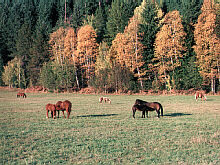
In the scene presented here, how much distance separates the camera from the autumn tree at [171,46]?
51.0 m

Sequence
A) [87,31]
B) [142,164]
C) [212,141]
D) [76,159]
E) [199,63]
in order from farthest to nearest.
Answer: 1. [87,31]
2. [199,63]
3. [212,141]
4. [76,159]
5. [142,164]

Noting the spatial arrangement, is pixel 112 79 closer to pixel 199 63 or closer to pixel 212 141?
pixel 199 63

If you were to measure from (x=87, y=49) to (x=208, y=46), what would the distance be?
2934 cm

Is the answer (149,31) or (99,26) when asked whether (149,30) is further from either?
(99,26)

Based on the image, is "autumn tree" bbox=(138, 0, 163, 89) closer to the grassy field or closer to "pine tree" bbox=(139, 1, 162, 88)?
"pine tree" bbox=(139, 1, 162, 88)

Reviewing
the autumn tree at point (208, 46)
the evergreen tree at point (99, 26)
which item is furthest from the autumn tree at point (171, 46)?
the evergreen tree at point (99, 26)

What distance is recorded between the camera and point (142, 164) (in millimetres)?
8023

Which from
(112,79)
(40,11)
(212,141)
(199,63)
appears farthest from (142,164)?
(40,11)

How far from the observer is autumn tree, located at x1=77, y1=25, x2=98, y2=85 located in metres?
63.3

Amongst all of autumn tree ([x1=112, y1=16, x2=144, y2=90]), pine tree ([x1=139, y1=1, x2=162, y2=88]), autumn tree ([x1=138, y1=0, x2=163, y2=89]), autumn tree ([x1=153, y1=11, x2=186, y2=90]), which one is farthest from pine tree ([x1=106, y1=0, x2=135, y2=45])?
autumn tree ([x1=153, y1=11, x2=186, y2=90])

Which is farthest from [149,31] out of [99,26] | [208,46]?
[99,26]

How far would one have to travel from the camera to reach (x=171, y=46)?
51.5 m

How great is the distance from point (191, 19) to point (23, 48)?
58055 millimetres

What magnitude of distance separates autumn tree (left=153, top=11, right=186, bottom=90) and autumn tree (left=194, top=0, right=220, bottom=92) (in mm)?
3872
